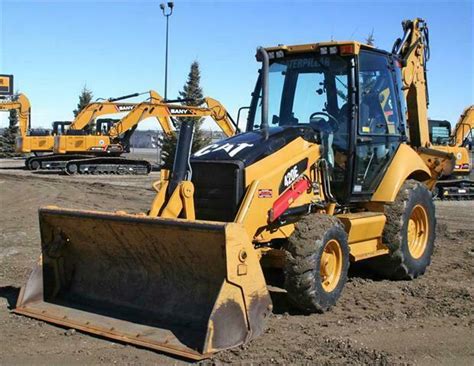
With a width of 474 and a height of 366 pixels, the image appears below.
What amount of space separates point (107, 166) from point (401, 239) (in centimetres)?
2160

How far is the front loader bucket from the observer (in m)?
4.79

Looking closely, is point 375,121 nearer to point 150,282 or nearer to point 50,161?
point 150,282

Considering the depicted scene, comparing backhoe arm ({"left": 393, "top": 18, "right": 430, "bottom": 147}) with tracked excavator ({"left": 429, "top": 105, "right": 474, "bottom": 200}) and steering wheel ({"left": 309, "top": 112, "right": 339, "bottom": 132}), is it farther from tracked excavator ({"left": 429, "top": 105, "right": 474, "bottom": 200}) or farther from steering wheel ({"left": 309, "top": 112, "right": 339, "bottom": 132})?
tracked excavator ({"left": 429, "top": 105, "right": 474, "bottom": 200})

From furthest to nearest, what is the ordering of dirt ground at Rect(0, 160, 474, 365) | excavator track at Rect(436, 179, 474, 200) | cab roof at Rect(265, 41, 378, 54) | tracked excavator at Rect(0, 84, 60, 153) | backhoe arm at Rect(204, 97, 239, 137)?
backhoe arm at Rect(204, 97, 239, 137), tracked excavator at Rect(0, 84, 60, 153), excavator track at Rect(436, 179, 474, 200), cab roof at Rect(265, 41, 378, 54), dirt ground at Rect(0, 160, 474, 365)

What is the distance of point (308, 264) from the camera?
5.46m

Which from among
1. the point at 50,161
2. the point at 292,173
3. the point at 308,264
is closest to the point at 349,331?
the point at 308,264

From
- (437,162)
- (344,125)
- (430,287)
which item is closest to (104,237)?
(344,125)

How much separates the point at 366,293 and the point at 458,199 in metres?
13.0

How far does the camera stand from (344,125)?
22.4 feet

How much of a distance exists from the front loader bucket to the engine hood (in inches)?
42.9

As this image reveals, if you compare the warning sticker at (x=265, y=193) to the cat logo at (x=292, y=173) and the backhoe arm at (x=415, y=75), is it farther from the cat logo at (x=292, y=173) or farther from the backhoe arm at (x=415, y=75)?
the backhoe arm at (x=415, y=75)

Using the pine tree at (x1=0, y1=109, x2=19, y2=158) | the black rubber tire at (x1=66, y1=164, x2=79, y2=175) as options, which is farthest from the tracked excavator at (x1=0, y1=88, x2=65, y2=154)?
the pine tree at (x1=0, y1=109, x2=19, y2=158)

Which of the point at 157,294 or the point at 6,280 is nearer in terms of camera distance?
the point at 157,294

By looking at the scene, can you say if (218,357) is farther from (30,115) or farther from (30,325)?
(30,115)
